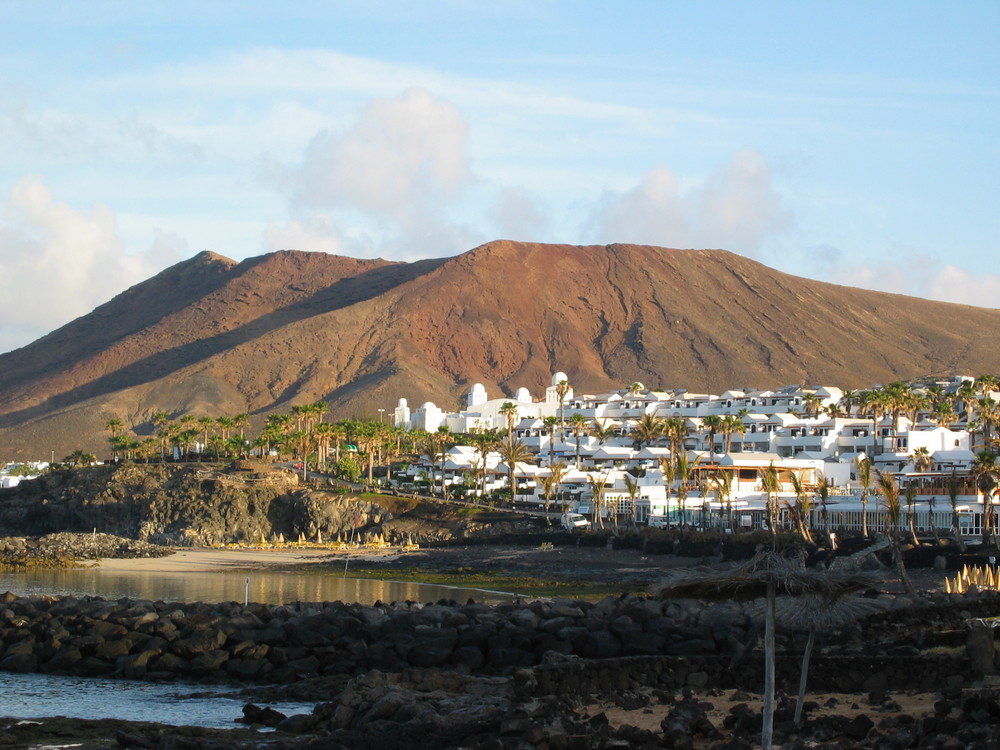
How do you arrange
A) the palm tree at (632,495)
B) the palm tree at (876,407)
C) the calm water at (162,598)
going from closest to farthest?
the calm water at (162,598), the palm tree at (632,495), the palm tree at (876,407)

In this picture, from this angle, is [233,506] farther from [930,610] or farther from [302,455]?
[930,610]

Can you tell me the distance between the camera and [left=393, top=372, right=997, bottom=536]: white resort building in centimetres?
6325

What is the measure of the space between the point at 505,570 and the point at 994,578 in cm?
2673

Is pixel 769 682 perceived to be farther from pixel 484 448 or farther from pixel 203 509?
pixel 203 509

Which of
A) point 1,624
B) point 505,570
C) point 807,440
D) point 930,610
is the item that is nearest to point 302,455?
point 807,440

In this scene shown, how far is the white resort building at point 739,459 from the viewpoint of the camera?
6325cm

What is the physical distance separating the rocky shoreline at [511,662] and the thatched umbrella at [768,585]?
6.54 feet

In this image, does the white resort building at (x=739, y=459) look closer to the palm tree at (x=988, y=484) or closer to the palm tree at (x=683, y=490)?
the palm tree at (x=683, y=490)

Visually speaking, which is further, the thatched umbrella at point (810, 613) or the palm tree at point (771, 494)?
the palm tree at point (771, 494)

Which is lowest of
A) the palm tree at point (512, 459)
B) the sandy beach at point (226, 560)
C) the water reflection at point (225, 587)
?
the water reflection at point (225, 587)

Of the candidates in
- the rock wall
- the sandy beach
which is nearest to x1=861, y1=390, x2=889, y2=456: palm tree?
the rock wall

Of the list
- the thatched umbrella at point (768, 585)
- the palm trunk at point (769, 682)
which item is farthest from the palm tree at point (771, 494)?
the palm trunk at point (769, 682)

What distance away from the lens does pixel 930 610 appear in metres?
28.2

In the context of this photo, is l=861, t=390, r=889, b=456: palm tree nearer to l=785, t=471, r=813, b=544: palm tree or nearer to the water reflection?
l=785, t=471, r=813, b=544: palm tree
